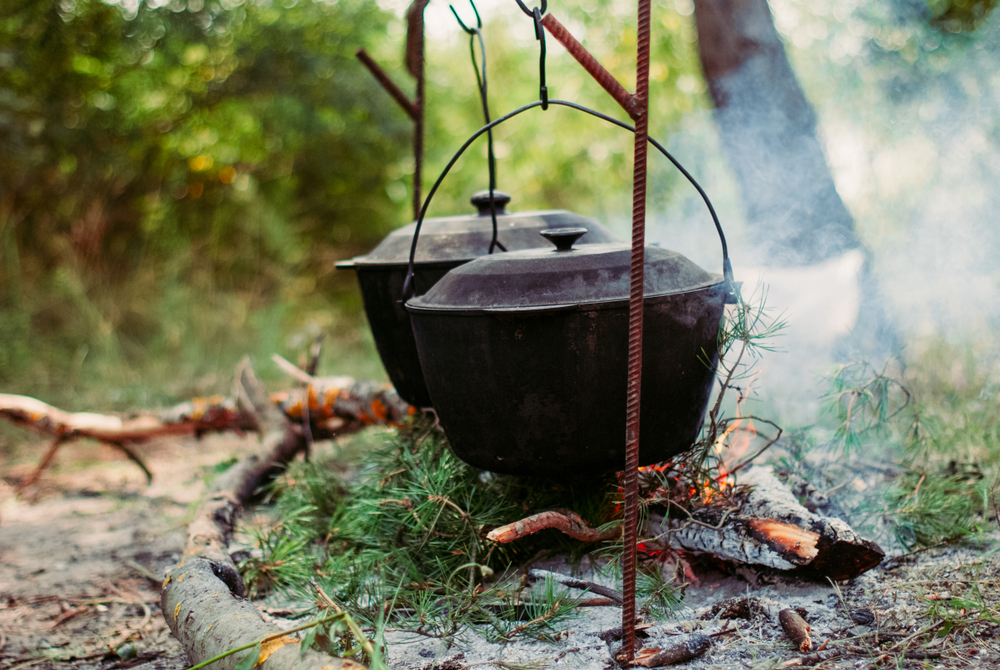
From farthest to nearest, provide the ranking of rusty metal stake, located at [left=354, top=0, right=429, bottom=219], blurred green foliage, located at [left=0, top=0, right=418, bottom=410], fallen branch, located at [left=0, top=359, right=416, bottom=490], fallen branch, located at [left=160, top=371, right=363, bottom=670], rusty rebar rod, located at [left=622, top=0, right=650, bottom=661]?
1. blurred green foliage, located at [left=0, top=0, right=418, bottom=410]
2. fallen branch, located at [left=0, top=359, right=416, bottom=490]
3. rusty metal stake, located at [left=354, top=0, right=429, bottom=219]
4. rusty rebar rod, located at [left=622, top=0, right=650, bottom=661]
5. fallen branch, located at [left=160, top=371, right=363, bottom=670]

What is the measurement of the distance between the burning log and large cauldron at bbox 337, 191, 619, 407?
101 cm

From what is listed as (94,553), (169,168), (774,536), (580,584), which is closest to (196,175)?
(169,168)

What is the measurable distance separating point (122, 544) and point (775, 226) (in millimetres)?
3928

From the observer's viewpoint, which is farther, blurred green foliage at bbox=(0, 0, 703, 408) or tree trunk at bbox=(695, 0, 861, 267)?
blurred green foliage at bbox=(0, 0, 703, 408)

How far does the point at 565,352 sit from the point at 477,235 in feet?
2.96

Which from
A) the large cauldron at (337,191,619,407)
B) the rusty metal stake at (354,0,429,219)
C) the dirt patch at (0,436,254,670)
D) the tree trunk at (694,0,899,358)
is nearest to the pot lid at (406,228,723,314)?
the large cauldron at (337,191,619,407)

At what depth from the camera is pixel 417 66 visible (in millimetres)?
2902

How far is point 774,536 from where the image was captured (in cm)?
190

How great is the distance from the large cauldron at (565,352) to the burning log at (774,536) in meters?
0.31

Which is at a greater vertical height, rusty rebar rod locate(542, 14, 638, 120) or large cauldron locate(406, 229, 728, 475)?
rusty rebar rod locate(542, 14, 638, 120)

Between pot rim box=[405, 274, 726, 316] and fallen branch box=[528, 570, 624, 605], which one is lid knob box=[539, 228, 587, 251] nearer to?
pot rim box=[405, 274, 726, 316]

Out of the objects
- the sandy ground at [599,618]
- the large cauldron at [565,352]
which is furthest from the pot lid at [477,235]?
the sandy ground at [599,618]

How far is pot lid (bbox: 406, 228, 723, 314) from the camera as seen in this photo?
1683mm

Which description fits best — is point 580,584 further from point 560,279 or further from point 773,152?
point 773,152
